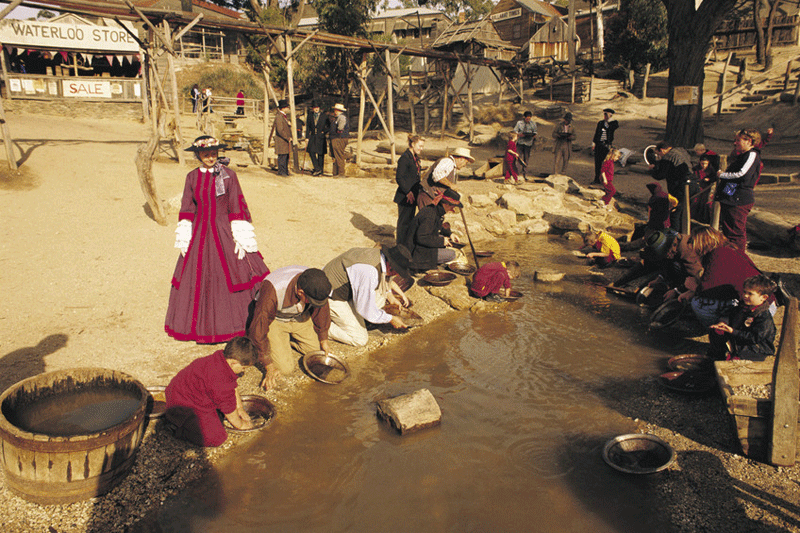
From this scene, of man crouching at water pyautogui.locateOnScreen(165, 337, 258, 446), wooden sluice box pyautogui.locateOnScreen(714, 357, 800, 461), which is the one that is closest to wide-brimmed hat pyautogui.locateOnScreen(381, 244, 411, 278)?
man crouching at water pyautogui.locateOnScreen(165, 337, 258, 446)

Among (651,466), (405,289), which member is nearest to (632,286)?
(405,289)

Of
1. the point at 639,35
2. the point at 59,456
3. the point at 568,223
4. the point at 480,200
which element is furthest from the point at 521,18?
the point at 59,456

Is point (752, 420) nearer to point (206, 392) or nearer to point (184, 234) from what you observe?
point (206, 392)

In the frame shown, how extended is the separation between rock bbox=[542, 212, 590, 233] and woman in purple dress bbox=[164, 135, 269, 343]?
7.37 meters

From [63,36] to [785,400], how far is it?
2857 centimetres

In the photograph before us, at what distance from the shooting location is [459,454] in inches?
160

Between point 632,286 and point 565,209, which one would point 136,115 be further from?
point 632,286

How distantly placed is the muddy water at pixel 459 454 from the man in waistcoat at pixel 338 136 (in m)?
8.08

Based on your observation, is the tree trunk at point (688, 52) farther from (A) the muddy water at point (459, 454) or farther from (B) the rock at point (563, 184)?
(A) the muddy water at point (459, 454)

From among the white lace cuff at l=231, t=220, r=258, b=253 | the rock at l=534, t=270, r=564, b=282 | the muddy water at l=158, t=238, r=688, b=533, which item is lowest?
the muddy water at l=158, t=238, r=688, b=533

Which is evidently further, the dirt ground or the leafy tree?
the leafy tree

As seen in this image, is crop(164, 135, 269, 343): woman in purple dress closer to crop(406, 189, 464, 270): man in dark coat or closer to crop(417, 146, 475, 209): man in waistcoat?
crop(406, 189, 464, 270): man in dark coat

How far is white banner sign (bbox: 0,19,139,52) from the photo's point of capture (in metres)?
22.5

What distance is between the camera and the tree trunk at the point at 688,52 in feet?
44.3
